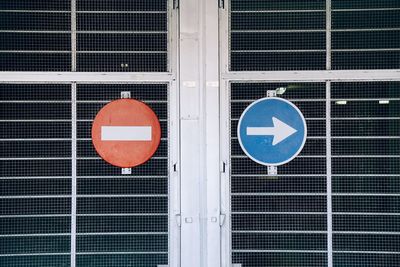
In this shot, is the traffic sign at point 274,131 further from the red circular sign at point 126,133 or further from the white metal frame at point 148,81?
the red circular sign at point 126,133

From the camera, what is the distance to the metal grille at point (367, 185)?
4750mm

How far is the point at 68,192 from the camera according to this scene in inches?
187

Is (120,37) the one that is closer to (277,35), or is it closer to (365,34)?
(277,35)

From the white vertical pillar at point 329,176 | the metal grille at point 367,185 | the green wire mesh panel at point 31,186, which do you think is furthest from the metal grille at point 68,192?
the metal grille at point 367,185

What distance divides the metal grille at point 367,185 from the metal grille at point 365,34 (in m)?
0.31

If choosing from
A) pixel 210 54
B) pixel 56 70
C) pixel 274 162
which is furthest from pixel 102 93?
pixel 274 162

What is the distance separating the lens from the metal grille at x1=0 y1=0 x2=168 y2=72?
480 cm

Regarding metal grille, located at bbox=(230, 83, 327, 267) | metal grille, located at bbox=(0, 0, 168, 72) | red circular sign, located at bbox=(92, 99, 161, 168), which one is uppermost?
metal grille, located at bbox=(0, 0, 168, 72)

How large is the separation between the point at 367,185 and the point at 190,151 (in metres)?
1.80

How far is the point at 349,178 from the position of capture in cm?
477

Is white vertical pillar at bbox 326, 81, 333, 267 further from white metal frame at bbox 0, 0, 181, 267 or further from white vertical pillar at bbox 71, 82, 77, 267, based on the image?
white vertical pillar at bbox 71, 82, 77, 267

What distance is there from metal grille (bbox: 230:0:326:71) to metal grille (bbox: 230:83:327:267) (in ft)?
0.92

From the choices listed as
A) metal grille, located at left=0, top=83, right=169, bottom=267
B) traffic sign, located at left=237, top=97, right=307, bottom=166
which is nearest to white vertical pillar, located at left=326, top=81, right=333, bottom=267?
traffic sign, located at left=237, top=97, right=307, bottom=166

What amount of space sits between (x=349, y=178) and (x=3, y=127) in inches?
137
